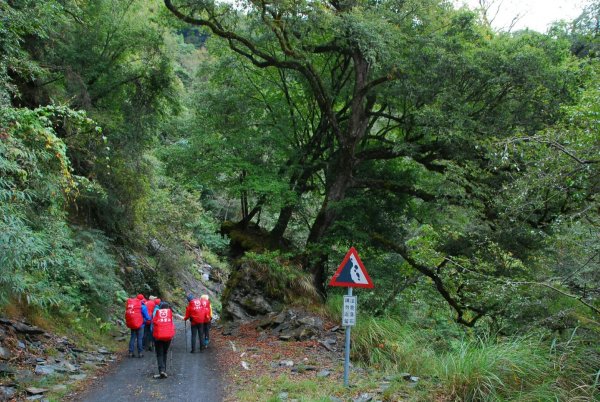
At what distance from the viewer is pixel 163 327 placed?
→ 841 cm

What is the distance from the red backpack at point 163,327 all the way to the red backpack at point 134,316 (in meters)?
2.37

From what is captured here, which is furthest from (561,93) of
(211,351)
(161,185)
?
(161,185)

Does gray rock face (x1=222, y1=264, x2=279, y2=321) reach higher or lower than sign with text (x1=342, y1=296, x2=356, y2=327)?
lower

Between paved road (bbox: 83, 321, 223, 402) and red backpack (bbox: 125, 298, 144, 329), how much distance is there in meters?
0.79

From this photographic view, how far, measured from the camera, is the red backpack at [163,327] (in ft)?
27.3

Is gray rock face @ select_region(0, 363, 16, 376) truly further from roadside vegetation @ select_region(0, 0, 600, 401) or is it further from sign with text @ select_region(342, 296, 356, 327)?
sign with text @ select_region(342, 296, 356, 327)

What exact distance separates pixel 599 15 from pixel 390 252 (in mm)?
11778

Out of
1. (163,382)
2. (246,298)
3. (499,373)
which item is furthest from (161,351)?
(499,373)

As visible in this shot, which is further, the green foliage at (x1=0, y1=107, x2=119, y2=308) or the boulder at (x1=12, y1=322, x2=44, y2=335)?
the boulder at (x1=12, y1=322, x2=44, y2=335)

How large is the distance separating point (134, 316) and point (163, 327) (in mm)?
2514

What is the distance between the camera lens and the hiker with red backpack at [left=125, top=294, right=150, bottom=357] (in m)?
10.5

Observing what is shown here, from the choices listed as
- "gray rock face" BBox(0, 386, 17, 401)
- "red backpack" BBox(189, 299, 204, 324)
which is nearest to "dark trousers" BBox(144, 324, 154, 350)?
"red backpack" BBox(189, 299, 204, 324)

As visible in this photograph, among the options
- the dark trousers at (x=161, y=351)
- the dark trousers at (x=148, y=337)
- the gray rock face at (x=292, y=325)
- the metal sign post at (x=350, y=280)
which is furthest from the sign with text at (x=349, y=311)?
the dark trousers at (x=148, y=337)

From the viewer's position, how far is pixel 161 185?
2428 centimetres
